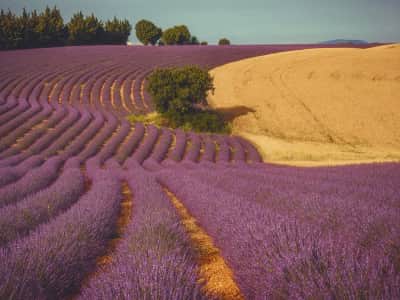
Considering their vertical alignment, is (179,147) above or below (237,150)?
above

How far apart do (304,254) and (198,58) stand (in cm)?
4097

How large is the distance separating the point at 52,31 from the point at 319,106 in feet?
150

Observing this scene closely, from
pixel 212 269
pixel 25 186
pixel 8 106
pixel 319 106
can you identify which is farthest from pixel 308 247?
pixel 319 106

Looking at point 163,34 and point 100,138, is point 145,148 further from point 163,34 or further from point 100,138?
point 163,34

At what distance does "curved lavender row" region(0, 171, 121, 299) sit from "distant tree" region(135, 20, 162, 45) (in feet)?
234

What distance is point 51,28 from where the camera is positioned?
5266 centimetres

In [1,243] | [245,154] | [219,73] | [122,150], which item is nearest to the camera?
[1,243]

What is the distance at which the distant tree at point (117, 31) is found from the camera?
62.7 meters

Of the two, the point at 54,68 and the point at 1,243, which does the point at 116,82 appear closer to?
the point at 54,68

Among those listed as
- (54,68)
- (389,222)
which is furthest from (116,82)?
(389,222)

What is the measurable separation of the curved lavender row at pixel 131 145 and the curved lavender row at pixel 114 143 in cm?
38

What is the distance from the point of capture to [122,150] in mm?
14125

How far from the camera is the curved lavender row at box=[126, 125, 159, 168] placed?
1300 centimetres

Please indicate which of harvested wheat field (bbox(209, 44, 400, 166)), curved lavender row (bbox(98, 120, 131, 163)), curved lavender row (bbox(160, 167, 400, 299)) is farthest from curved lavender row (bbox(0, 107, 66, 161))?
harvested wheat field (bbox(209, 44, 400, 166))
